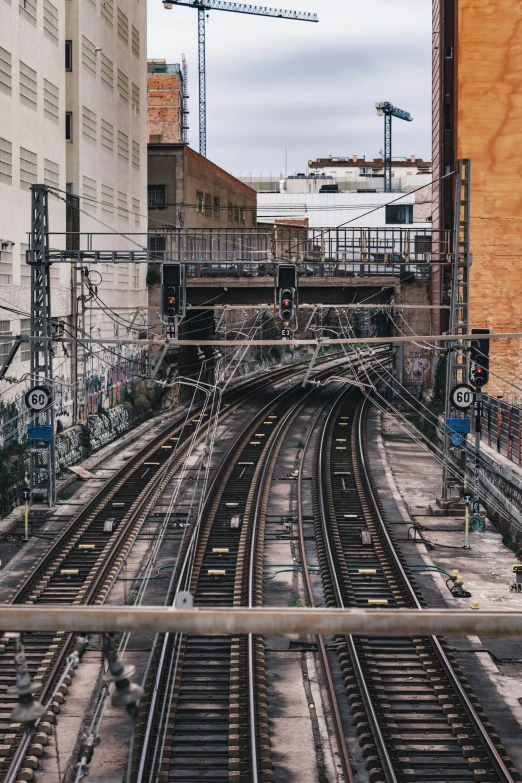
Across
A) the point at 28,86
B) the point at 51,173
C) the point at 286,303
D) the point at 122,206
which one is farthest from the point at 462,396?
the point at 122,206

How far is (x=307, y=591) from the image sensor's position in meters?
18.1

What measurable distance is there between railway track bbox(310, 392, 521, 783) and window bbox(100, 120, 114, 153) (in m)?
24.1

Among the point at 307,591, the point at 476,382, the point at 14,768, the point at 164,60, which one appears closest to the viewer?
the point at 14,768

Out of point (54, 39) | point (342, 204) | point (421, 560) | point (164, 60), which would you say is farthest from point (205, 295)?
point (342, 204)

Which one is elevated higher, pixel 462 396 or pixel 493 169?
pixel 493 169

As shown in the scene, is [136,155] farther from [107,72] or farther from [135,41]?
[107,72]

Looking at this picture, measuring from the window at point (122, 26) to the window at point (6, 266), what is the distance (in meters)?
19.4

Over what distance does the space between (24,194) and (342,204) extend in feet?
244

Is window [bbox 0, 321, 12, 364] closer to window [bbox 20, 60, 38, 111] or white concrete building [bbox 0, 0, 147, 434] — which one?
white concrete building [bbox 0, 0, 147, 434]

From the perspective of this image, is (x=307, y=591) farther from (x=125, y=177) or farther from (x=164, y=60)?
(x=164, y=60)

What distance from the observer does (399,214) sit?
90.4 metres

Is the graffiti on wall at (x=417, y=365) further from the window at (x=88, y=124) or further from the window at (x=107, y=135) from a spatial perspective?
the window at (x=88, y=124)

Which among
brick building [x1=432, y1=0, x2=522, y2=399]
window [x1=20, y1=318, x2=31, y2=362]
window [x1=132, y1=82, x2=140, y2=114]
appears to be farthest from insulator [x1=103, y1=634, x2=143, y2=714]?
window [x1=132, y1=82, x2=140, y2=114]

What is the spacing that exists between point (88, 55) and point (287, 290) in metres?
20.8
